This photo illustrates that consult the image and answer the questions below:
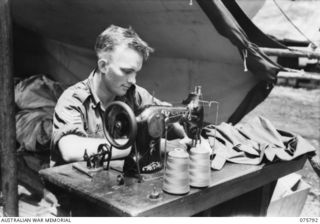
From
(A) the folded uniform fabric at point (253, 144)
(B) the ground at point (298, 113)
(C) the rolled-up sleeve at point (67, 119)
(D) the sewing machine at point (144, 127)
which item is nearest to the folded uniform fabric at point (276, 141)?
(A) the folded uniform fabric at point (253, 144)

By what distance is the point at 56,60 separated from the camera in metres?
5.21

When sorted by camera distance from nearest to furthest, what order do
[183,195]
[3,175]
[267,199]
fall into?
[183,195] < [267,199] < [3,175]

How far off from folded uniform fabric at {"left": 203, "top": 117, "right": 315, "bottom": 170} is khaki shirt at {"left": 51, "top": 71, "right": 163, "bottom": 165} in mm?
477

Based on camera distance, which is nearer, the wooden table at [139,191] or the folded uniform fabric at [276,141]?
the wooden table at [139,191]

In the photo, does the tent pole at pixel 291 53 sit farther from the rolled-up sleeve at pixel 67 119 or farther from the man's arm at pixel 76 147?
the man's arm at pixel 76 147

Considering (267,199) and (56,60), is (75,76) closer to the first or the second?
(56,60)

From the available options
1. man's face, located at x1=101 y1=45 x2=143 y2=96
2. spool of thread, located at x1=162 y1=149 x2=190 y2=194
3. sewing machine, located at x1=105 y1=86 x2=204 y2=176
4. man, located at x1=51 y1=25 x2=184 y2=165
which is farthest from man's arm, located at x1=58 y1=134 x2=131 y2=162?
spool of thread, located at x1=162 y1=149 x2=190 y2=194

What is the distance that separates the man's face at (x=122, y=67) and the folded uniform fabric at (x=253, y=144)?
1.84ft

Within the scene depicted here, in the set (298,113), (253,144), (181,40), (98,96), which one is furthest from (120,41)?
(298,113)

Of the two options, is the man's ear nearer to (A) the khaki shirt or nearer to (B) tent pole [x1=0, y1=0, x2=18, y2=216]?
(A) the khaki shirt

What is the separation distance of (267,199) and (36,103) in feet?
8.31

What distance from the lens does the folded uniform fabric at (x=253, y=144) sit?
210 centimetres

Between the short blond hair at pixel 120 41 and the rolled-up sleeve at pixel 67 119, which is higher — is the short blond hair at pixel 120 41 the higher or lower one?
the higher one

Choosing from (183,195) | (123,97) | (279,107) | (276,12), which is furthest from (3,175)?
(279,107)
